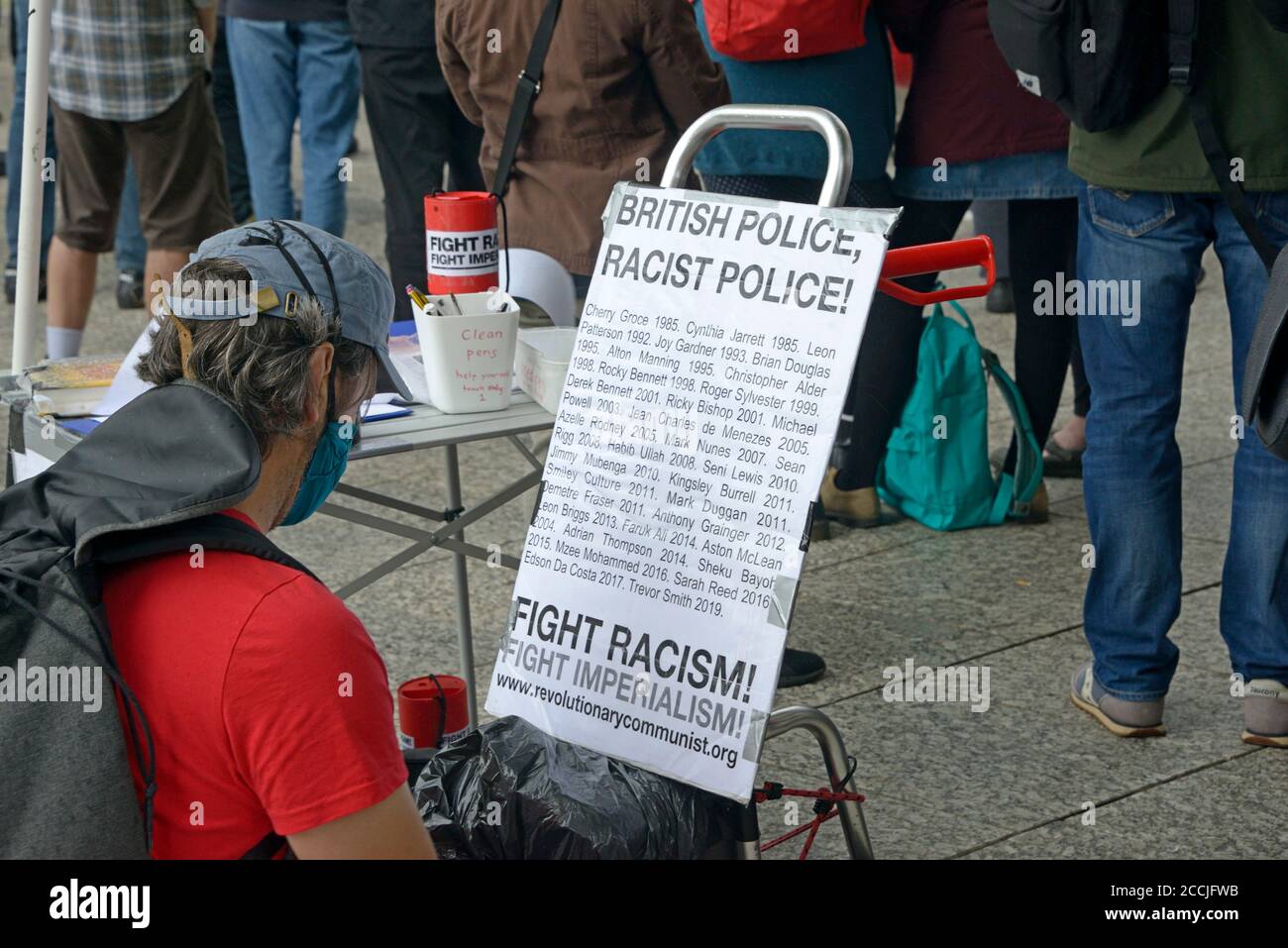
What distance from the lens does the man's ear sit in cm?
194

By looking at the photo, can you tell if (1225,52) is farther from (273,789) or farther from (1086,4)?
(273,789)

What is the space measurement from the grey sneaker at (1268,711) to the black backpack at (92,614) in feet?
7.71

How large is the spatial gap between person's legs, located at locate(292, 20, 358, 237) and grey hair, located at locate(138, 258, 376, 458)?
4318 mm

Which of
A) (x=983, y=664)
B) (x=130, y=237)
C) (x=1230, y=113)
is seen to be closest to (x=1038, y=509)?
(x=983, y=664)

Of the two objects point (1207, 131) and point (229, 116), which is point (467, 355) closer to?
point (1207, 131)

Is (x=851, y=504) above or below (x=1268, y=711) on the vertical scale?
below

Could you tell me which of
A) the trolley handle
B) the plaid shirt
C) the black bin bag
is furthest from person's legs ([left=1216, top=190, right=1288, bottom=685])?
the plaid shirt

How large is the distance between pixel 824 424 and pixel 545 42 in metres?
1.81

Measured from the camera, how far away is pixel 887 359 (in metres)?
4.62

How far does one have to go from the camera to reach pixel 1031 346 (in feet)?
15.4

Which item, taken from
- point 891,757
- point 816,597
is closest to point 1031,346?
point 816,597

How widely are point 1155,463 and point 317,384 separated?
2.01 meters

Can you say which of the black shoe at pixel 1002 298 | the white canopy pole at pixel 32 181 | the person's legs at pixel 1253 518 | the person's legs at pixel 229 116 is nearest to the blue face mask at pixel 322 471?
the white canopy pole at pixel 32 181

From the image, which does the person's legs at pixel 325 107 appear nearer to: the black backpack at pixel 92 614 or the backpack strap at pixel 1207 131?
the backpack strap at pixel 1207 131
